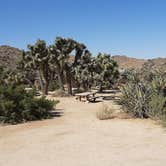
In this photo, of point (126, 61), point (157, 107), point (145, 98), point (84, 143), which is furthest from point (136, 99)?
point (126, 61)

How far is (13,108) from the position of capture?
18953 mm

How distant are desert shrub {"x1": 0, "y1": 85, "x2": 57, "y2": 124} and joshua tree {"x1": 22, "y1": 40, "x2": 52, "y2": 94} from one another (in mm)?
15760

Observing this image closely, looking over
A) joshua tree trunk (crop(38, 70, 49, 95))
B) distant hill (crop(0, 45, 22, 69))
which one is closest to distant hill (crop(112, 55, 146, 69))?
distant hill (crop(0, 45, 22, 69))

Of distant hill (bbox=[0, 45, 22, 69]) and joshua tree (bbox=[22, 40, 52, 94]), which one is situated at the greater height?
distant hill (bbox=[0, 45, 22, 69])

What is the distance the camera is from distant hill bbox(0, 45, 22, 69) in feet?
273

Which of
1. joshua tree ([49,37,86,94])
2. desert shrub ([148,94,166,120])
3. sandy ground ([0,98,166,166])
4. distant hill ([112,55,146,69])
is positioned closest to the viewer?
sandy ground ([0,98,166,166])

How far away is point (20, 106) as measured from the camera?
1931cm

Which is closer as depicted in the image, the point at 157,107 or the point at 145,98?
the point at 157,107

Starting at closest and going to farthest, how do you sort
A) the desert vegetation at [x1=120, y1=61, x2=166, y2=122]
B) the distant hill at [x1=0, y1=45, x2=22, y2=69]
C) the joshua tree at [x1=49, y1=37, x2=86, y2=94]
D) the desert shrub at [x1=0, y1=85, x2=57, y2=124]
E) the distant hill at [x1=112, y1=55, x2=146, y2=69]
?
1. the desert vegetation at [x1=120, y1=61, x2=166, y2=122]
2. the desert shrub at [x1=0, y1=85, x2=57, y2=124]
3. the joshua tree at [x1=49, y1=37, x2=86, y2=94]
4. the distant hill at [x1=0, y1=45, x2=22, y2=69]
5. the distant hill at [x1=112, y1=55, x2=146, y2=69]

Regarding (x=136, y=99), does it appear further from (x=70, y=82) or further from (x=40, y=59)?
(x=40, y=59)

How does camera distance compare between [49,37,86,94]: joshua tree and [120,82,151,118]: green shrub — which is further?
[49,37,86,94]: joshua tree

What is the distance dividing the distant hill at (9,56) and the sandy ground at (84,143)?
6425 cm

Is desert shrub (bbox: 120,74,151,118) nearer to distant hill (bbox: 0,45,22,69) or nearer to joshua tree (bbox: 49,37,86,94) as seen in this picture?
joshua tree (bbox: 49,37,86,94)

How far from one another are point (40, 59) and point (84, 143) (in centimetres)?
2417
